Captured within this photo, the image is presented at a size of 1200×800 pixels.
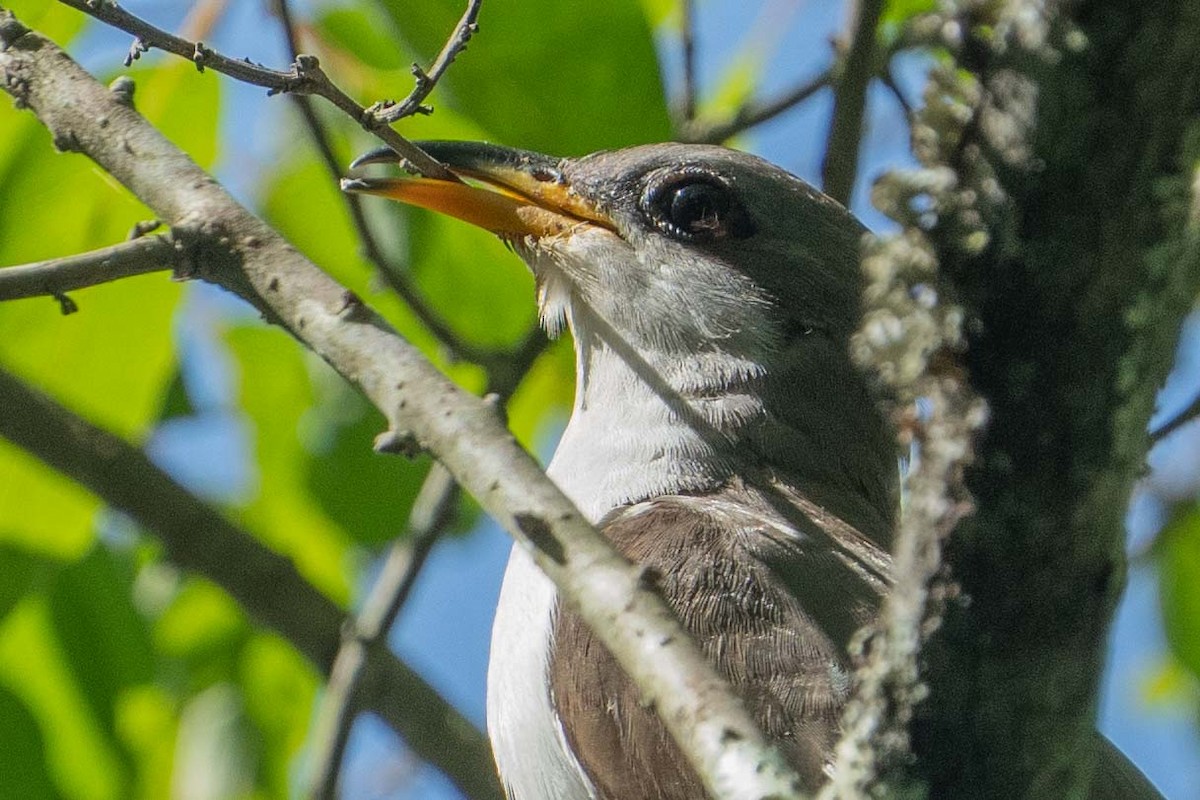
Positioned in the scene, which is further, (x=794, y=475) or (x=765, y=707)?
(x=794, y=475)

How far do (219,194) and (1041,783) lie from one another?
6.85 ft

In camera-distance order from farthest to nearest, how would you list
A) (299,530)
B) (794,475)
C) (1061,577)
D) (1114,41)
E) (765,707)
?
1. (299,530)
2. (794,475)
3. (765,707)
4. (1061,577)
5. (1114,41)

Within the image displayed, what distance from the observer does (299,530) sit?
20.4 feet

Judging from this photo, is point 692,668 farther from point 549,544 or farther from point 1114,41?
point 1114,41

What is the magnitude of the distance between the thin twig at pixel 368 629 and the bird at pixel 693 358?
77 centimetres

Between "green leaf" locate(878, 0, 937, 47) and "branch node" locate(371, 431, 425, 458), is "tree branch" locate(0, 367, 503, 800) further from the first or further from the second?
"branch node" locate(371, 431, 425, 458)

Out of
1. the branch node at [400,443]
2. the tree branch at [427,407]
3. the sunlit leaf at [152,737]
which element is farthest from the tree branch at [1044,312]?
the sunlit leaf at [152,737]

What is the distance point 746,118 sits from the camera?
5.82 m

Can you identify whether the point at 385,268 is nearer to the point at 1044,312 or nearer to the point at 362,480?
the point at 362,480

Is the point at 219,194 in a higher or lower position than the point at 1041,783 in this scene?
higher

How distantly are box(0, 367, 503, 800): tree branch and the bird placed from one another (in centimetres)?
125

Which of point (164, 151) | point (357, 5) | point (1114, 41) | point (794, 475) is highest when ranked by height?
point (357, 5)

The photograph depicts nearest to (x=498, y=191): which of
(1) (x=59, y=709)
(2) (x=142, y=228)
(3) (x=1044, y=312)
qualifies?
(2) (x=142, y=228)

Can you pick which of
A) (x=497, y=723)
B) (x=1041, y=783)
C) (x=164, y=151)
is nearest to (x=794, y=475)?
(x=497, y=723)
